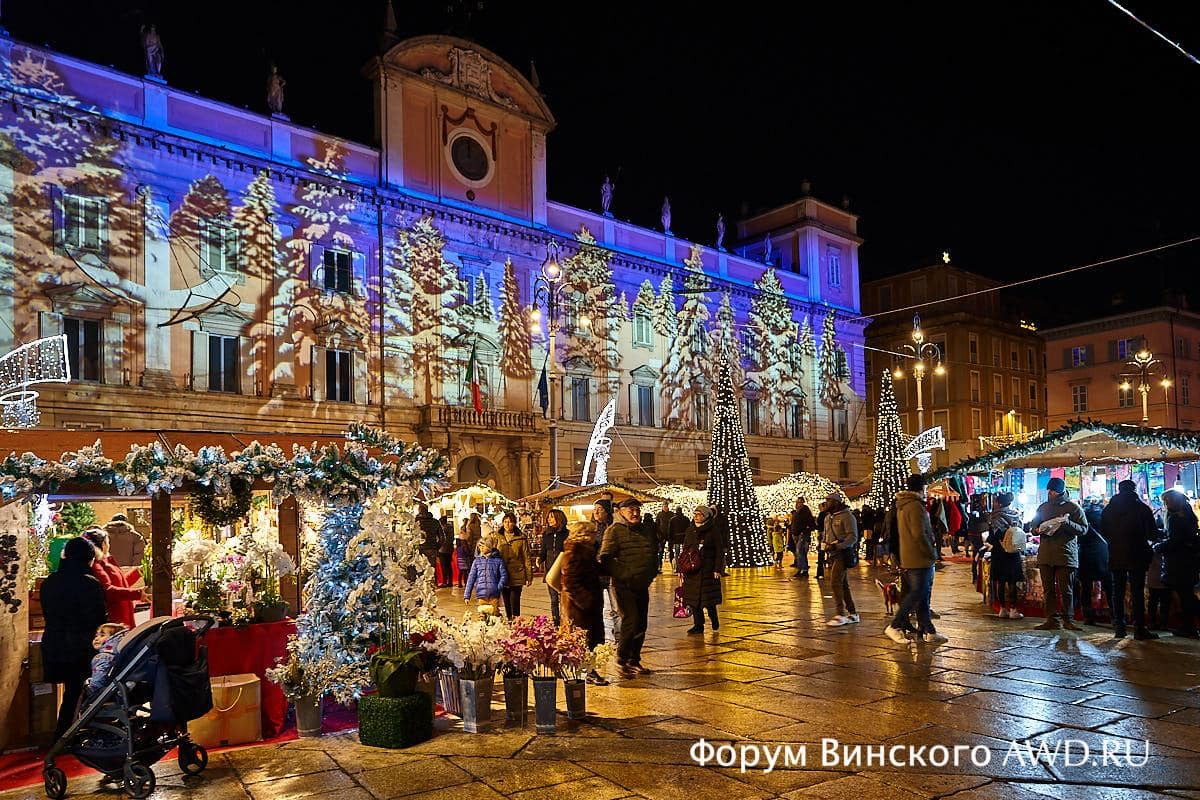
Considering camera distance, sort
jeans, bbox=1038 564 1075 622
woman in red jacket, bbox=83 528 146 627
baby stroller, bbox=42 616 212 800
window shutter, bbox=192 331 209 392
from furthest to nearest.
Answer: window shutter, bbox=192 331 209 392 → jeans, bbox=1038 564 1075 622 → woman in red jacket, bbox=83 528 146 627 → baby stroller, bbox=42 616 212 800

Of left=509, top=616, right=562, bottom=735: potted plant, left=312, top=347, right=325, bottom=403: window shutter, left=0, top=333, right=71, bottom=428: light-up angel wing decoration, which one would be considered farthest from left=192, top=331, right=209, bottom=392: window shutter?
left=509, top=616, right=562, bottom=735: potted plant

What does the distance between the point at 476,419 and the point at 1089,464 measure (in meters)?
18.3

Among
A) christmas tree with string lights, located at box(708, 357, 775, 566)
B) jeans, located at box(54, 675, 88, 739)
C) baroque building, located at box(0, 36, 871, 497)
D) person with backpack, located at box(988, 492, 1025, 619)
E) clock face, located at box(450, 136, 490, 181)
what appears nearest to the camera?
jeans, located at box(54, 675, 88, 739)

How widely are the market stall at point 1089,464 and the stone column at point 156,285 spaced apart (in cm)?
1921

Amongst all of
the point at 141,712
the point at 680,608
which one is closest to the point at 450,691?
the point at 141,712

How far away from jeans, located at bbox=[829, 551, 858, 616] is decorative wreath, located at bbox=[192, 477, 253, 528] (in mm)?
7351

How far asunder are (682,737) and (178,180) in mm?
23442

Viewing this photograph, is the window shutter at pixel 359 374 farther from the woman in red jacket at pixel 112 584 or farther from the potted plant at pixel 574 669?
the potted plant at pixel 574 669

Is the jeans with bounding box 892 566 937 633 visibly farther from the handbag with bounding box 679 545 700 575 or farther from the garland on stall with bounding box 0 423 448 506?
the garland on stall with bounding box 0 423 448 506

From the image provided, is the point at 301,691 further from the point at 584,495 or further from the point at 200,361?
the point at 200,361

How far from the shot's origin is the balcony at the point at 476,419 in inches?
1169

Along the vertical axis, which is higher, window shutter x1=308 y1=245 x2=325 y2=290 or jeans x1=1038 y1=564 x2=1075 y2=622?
window shutter x1=308 y1=245 x2=325 y2=290

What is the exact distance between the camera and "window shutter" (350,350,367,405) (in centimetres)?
2892

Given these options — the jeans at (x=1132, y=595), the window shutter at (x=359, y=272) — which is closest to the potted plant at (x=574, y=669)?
the jeans at (x=1132, y=595)
